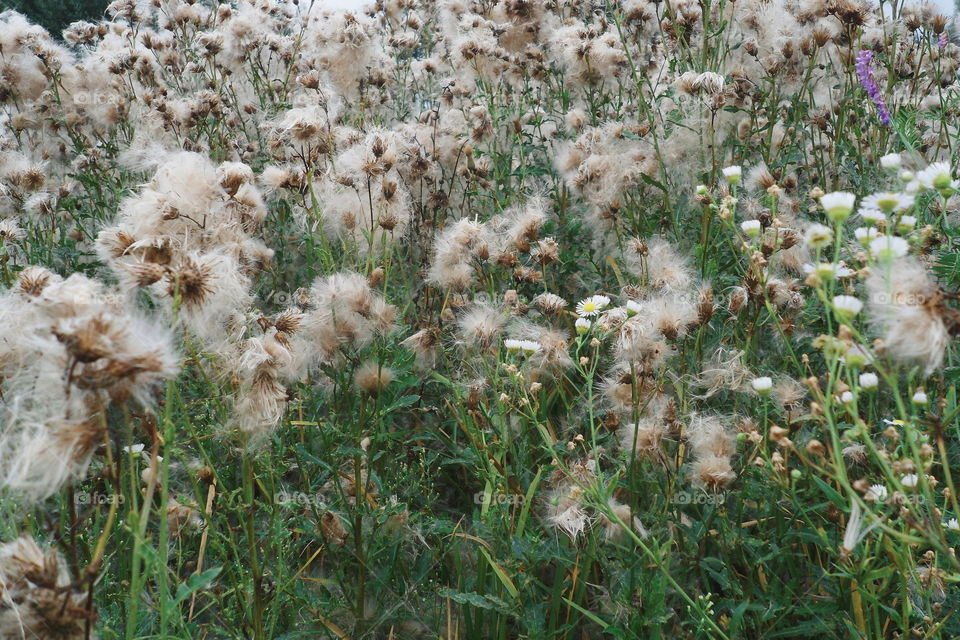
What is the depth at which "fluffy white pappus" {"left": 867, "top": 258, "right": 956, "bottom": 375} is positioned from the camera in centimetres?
112

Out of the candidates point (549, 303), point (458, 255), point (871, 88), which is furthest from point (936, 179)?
point (871, 88)

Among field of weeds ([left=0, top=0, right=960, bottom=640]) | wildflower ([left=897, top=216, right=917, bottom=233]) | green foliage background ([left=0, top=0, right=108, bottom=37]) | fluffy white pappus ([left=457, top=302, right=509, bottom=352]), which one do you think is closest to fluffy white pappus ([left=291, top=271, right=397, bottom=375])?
field of weeds ([left=0, top=0, right=960, bottom=640])

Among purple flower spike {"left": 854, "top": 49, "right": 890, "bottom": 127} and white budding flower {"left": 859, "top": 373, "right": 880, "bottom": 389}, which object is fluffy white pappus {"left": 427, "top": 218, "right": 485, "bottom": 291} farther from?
purple flower spike {"left": 854, "top": 49, "right": 890, "bottom": 127}

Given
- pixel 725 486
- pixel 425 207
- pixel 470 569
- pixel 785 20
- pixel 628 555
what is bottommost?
pixel 470 569

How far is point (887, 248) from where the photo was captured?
3.86ft

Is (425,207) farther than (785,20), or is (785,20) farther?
(785,20)

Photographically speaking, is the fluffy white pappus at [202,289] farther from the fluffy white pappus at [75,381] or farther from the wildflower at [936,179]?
the wildflower at [936,179]

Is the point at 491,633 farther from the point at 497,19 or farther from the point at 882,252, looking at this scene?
the point at 497,19

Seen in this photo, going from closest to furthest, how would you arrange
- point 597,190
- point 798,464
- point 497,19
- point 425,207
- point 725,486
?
point 725,486
point 798,464
point 597,190
point 425,207
point 497,19

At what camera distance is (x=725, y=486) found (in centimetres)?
201

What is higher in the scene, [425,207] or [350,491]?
[425,207]

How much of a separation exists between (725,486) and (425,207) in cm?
221

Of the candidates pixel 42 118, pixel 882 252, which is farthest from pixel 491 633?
pixel 42 118

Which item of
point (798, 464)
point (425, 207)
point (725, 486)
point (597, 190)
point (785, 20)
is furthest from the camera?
point (785, 20)
